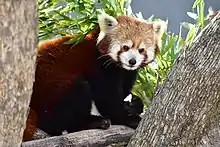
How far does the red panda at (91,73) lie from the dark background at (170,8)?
1681mm

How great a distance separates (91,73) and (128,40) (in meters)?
0.20

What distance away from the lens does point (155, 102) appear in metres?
1.40

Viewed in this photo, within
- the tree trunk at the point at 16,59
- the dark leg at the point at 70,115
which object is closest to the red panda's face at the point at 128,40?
the dark leg at the point at 70,115

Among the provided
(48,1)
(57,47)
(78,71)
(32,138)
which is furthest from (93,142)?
(48,1)

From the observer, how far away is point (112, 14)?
206 centimetres

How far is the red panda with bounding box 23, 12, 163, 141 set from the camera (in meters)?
1.80

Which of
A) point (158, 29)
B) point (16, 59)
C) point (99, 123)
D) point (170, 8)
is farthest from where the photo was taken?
point (170, 8)

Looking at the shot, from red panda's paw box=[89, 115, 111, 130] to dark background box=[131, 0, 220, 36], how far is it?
1948mm

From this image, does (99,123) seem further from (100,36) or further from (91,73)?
(100,36)

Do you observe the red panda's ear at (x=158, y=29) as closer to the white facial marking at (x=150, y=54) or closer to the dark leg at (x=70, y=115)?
the white facial marking at (x=150, y=54)

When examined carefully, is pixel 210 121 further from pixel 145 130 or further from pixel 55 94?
pixel 55 94

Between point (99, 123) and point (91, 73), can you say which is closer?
point (99, 123)

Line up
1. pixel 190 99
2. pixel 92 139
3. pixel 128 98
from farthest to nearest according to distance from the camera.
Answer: pixel 128 98
pixel 92 139
pixel 190 99

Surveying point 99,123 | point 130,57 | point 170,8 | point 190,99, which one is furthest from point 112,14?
point 170,8
